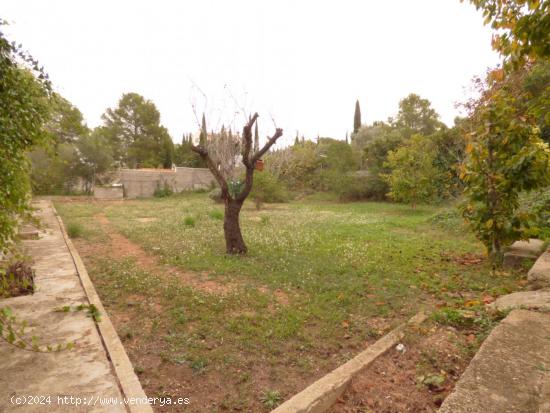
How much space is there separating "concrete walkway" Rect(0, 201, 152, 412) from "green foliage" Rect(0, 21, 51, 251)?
0.73 m

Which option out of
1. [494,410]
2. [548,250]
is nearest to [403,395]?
[494,410]

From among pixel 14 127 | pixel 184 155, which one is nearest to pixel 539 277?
pixel 14 127

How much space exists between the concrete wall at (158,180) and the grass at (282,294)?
57.5ft

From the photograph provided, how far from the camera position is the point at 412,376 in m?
3.23

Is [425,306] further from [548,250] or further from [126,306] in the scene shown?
[126,306]

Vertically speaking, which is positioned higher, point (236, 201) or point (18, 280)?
point (236, 201)

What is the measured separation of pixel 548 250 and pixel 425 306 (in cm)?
314

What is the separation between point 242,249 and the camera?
8125 millimetres

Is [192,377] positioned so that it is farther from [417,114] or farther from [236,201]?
[417,114]

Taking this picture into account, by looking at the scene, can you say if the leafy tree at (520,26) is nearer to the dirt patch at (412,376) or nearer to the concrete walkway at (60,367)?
the dirt patch at (412,376)

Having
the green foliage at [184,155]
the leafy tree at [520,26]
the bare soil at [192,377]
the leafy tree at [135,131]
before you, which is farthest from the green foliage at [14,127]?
the leafy tree at [135,131]

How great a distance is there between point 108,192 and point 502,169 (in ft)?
84.1

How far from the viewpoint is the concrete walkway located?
8.83ft

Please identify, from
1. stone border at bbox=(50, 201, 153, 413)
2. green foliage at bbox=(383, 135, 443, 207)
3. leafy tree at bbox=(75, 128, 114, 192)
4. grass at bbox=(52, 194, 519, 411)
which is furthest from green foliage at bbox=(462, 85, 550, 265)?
leafy tree at bbox=(75, 128, 114, 192)
